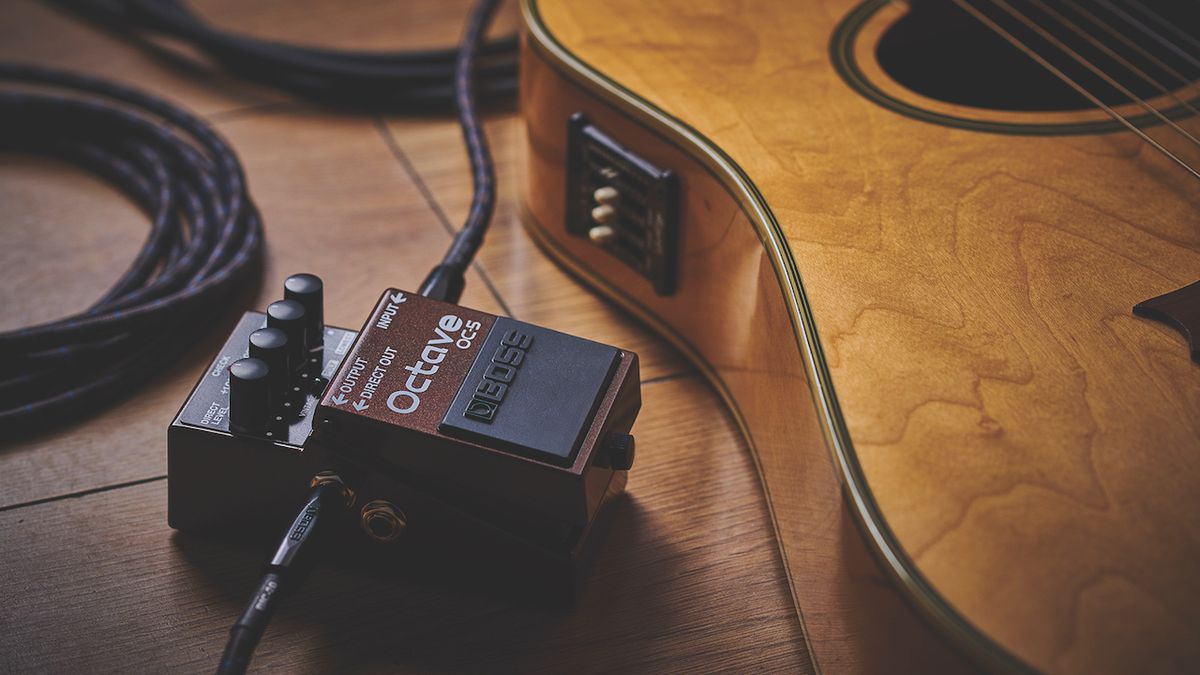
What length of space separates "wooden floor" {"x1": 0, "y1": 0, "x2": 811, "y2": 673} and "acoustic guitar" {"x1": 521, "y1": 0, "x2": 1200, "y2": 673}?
0.04 meters

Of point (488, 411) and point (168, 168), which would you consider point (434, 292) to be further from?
point (168, 168)

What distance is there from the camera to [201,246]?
104 cm

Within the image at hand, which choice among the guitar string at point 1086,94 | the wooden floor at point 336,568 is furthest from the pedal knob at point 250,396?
the guitar string at point 1086,94

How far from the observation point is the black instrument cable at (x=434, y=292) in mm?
636

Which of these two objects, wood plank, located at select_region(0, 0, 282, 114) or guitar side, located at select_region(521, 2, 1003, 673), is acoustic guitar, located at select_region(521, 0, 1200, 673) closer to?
guitar side, located at select_region(521, 2, 1003, 673)

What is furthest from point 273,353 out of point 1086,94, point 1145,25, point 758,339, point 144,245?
point 1145,25

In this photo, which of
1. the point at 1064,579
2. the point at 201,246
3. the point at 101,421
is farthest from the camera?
the point at 201,246

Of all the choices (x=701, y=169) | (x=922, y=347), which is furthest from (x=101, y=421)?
(x=922, y=347)

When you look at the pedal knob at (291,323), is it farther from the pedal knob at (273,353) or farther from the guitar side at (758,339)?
the guitar side at (758,339)

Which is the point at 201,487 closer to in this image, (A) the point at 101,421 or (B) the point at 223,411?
(B) the point at 223,411

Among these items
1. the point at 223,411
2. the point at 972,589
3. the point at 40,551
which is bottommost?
the point at 40,551

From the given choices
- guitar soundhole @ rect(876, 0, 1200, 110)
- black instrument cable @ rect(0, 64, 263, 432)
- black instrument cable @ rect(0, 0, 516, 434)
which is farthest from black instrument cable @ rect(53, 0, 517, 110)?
guitar soundhole @ rect(876, 0, 1200, 110)

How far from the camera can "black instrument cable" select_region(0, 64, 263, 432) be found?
898 mm

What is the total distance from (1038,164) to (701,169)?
244 millimetres
